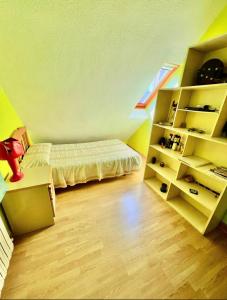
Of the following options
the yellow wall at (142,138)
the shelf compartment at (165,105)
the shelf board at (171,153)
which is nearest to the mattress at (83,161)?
the shelf board at (171,153)

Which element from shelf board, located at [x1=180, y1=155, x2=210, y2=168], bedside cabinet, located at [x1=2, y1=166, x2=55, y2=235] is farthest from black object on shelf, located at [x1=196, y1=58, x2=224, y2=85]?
bedside cabinet, located at [x1=2, y1=166, x2=55, y2=235]

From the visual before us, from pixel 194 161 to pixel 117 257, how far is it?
142 centimetres

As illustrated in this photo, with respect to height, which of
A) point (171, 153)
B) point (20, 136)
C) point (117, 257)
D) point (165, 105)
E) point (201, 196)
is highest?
point (165, 105)

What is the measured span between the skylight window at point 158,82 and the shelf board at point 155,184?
186 cm

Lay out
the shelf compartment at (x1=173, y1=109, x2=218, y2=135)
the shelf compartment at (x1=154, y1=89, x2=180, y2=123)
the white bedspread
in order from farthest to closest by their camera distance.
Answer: the white bedspread, the shelf compartment at (x1=154, y1=89, x2=180, y2=123), the shelf compartment at (x1=173, y1=109, x2=218, y2=135)

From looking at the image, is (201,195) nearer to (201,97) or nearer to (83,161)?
(201,97)

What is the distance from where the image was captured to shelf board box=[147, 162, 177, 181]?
2.03 m

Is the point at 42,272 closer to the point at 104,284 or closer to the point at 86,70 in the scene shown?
the point at 104,284

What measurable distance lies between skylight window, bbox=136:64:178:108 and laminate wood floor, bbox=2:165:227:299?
2467mm

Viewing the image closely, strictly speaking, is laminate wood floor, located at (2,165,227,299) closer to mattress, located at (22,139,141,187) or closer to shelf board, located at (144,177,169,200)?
shelf board, located at (144,177,169,200)

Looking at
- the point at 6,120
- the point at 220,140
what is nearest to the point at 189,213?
the point at 220,140

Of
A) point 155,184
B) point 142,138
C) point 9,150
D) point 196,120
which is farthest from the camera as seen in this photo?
point 142,138

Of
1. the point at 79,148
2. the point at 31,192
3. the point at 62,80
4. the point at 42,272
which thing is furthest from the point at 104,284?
the point at 62,80

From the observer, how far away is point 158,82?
295 centimetres
